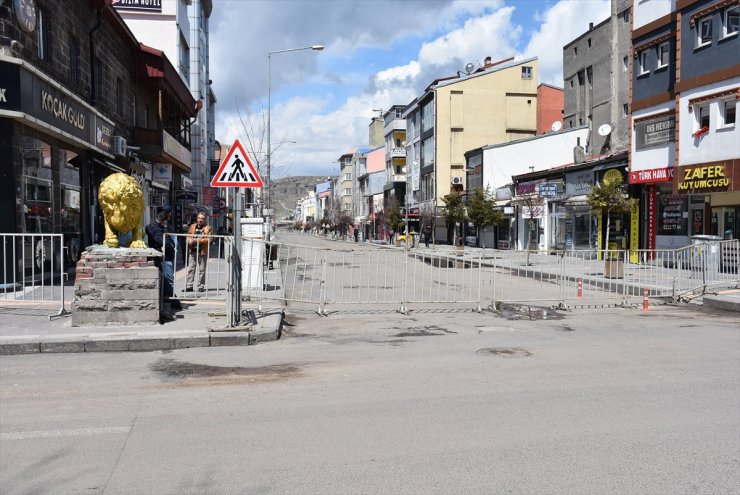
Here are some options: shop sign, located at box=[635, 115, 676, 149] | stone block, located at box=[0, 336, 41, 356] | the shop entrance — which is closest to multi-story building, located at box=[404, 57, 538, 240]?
shop sign, located at box=[635, 115, 676, 149]

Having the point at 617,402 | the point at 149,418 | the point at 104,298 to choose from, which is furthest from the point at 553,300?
the point at 149,418

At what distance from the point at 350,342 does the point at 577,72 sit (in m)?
39.5

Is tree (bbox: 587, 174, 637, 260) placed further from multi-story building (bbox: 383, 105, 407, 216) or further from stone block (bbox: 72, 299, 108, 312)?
multi-story building (bbox: 383, 105, 407, 216)

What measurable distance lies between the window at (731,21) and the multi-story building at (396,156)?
50.3 meters

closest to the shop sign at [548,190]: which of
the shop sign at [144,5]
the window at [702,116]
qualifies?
the window at [702,116]

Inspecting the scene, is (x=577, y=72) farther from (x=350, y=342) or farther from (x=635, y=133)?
(x=350, y=342)

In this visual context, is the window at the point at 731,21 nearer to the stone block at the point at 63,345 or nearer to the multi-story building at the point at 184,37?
the stone block at the point at 63,345

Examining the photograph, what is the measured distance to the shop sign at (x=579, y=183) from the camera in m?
32.4

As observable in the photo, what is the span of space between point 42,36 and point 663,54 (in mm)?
22200

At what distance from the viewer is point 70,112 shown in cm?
1538

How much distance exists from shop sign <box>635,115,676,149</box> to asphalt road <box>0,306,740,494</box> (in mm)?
17658

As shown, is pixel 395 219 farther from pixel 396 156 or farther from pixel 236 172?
pixel 236 172

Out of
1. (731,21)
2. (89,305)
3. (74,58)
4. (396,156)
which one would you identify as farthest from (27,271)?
(396,156)

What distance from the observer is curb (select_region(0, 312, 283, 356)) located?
8.22 metres
